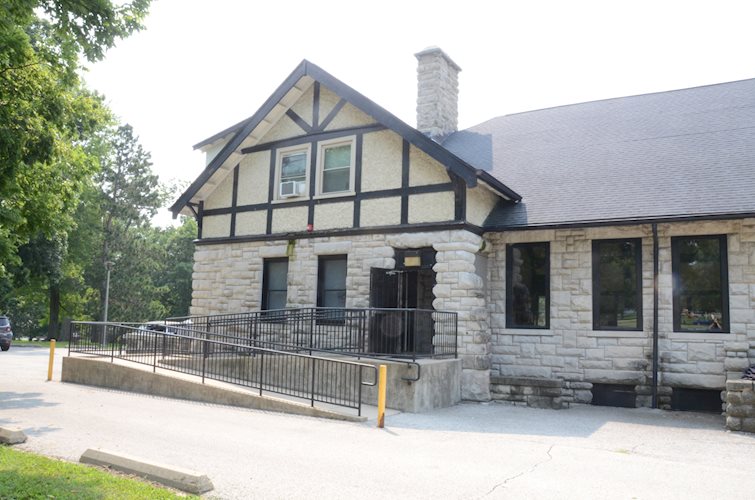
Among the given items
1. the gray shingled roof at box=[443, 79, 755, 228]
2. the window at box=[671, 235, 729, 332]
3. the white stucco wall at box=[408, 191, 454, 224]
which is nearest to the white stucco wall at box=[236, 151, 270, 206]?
the white stucco wall at box=[408, 191, 454, 224]

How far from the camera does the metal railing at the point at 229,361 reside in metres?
12.1

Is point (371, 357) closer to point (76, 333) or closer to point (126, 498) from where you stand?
point (126, 498)

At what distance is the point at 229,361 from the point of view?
14008mm

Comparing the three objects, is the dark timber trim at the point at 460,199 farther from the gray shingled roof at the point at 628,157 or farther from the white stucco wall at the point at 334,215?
the white stucco wall at the point at 334,215

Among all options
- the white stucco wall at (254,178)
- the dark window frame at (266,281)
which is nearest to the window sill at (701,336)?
the dark window frame at (266,281)

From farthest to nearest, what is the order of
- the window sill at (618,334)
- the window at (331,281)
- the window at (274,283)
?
1. the window at (274,283)
2. the window at (331,281)
3. the window sill at (618,334)

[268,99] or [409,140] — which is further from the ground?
[268,99]

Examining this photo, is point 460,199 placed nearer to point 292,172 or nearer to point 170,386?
point 292,172

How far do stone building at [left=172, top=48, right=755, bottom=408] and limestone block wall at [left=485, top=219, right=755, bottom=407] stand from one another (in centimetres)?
3

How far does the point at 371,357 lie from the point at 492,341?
10.7 ft

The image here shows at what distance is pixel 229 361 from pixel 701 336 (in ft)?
31.6

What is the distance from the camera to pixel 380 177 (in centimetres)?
1504

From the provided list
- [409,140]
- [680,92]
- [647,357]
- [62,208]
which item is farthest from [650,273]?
[62,208]

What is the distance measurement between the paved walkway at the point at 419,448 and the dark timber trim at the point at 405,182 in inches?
176
